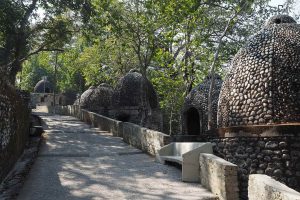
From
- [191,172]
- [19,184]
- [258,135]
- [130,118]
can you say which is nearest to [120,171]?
[191,172]

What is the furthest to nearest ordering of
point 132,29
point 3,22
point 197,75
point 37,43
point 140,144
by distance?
point 197,75 → point 37,43 → point 132,29 → point 3,22 → point 140,144

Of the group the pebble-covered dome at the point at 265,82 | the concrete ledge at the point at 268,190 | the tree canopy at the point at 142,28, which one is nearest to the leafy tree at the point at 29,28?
the tree canopy at the point at 142,28

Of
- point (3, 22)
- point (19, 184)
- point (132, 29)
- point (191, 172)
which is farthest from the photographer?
point (132, 29)

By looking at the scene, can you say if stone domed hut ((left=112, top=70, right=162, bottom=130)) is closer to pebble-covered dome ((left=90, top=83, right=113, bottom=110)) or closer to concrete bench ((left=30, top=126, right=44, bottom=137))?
pebble-covered dome ((left=90, top=83, right=113, bottom=110))

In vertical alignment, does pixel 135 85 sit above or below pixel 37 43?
below

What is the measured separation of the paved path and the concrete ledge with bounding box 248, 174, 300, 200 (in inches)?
71.7

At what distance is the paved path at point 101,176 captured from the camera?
684 cm

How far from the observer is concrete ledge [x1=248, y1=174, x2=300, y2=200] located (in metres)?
3.79

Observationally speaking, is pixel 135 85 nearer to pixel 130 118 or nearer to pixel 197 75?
pixel 130 118

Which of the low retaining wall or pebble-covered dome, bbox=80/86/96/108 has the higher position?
pebble-covered dome, bbox=80/86/96/108

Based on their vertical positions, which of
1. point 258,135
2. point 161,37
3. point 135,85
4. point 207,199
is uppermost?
point 161,37

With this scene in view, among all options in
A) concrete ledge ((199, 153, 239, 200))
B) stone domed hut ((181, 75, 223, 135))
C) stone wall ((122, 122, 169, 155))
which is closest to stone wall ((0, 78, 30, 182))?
concrete ledge ((199, 153, 239, 200))

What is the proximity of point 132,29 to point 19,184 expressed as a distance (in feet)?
39.9

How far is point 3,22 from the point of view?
15570 millimetres
